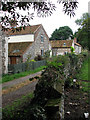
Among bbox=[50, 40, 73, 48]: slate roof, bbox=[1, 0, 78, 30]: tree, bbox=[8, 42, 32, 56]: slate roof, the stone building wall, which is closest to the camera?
bbox=[1, 0, 78, 30]: tree

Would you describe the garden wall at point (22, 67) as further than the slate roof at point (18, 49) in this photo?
No

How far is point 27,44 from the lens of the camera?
2141 centimetres

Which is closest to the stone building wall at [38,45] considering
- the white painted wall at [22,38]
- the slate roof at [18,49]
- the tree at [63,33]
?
the slate roof at [18,49]

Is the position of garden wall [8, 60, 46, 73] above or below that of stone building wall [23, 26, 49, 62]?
below

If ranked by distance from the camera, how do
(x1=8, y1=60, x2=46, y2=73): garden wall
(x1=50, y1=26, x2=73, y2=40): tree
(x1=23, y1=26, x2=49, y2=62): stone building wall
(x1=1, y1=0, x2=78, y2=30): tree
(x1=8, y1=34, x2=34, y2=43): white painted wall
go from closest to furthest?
(x1=1, y1=0, x2=78, y2=30): tree < (x1=8, y1=60, x2=46, y2=73): garden wall < (x1=23, y1=26, x2=49, y2=62): stone building wall < (x1=8, y1=34, x2=34, y2=43): white painted wall < (x1=50, y1=26, x2=73, y2=40): tree

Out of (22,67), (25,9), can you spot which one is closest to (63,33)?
(22,67)

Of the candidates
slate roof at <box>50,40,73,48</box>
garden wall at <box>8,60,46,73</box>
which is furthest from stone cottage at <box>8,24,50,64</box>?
slate roof at <box>50,40,73,48</box>

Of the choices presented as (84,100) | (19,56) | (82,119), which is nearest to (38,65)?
(19,56)

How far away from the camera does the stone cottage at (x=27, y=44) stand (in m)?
19.1

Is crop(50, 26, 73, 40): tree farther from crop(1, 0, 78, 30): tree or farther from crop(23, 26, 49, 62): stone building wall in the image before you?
crop(1, 0, 78, 30): tree

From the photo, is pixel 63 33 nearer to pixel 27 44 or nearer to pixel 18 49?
pixel 27 44

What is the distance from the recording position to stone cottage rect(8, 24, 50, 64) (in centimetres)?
1910

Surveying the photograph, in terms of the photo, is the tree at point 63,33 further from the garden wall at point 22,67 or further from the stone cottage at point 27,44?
the garden wall at point 22,67

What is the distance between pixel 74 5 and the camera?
282 cm
